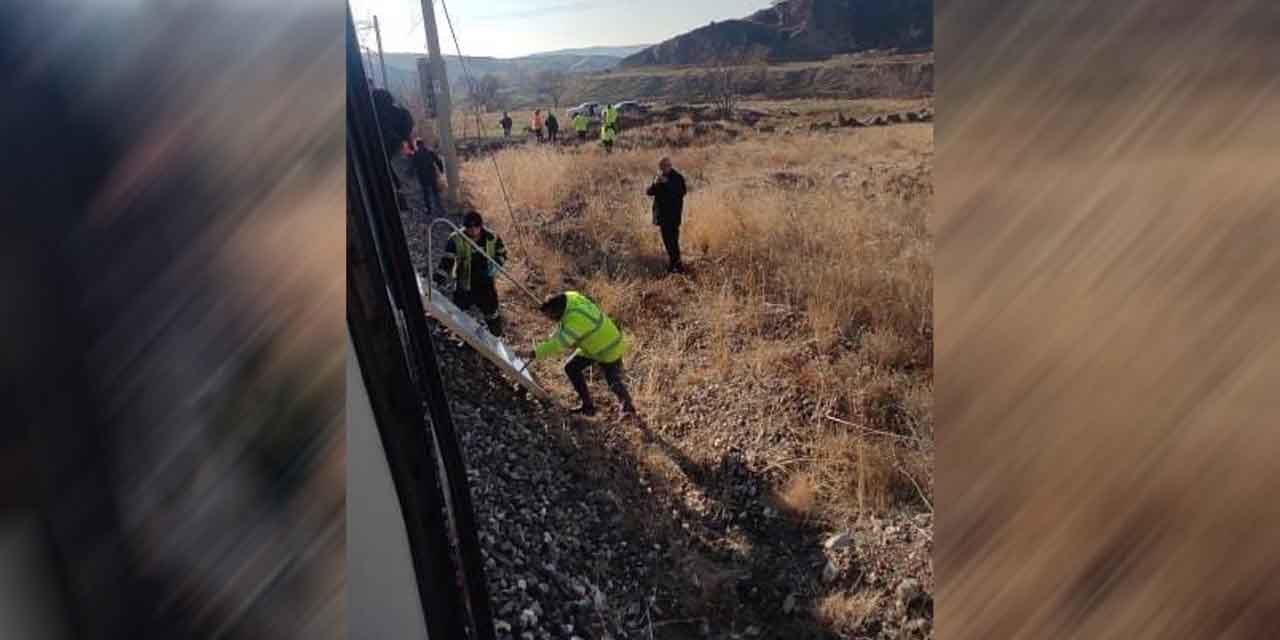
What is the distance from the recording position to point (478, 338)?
5496 mm

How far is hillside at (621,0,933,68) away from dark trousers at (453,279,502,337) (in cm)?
5238

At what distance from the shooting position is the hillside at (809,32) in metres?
60.3

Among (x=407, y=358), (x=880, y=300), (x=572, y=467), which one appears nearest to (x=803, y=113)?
(x=880, y=300)

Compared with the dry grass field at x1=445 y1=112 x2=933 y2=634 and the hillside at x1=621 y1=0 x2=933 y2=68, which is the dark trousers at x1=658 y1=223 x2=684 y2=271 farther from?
the hillside at x1=621 y1=0 x2=933 y2=68

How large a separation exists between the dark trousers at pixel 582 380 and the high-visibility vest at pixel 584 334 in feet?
0.24

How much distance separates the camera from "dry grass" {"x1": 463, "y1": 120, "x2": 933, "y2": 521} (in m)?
4.97

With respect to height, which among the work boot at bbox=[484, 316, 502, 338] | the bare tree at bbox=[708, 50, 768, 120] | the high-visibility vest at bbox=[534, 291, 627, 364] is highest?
the bare tree at bbox=[708, 50, 768, 120]

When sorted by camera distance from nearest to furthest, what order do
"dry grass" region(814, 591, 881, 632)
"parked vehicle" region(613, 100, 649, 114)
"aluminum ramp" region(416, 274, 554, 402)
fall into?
"dry grass" region(814, 591, 881, 632)
"aluminum ramp" region(416, 274, 554, 402)
"parked vehicle" region(613, 100, 649, 114)

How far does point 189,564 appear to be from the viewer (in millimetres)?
584

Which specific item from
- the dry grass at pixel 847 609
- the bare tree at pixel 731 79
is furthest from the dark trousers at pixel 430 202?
the bare tree at pixel 731 79

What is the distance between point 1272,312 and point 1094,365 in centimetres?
9

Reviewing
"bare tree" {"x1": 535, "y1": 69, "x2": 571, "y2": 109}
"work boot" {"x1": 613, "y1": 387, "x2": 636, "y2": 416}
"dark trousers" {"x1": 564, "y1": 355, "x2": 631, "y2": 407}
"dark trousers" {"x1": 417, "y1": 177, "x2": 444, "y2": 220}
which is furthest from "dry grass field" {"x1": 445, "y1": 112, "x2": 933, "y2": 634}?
"bare tree" {"x1": 535, "y1": 69, "x2": 571, "y2": 109}

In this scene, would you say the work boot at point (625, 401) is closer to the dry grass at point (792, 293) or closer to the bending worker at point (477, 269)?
the dry grass at point (792, 293)

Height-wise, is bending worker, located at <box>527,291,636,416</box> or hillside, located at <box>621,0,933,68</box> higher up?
hillside, located at <box>621,0,933,68</box>
